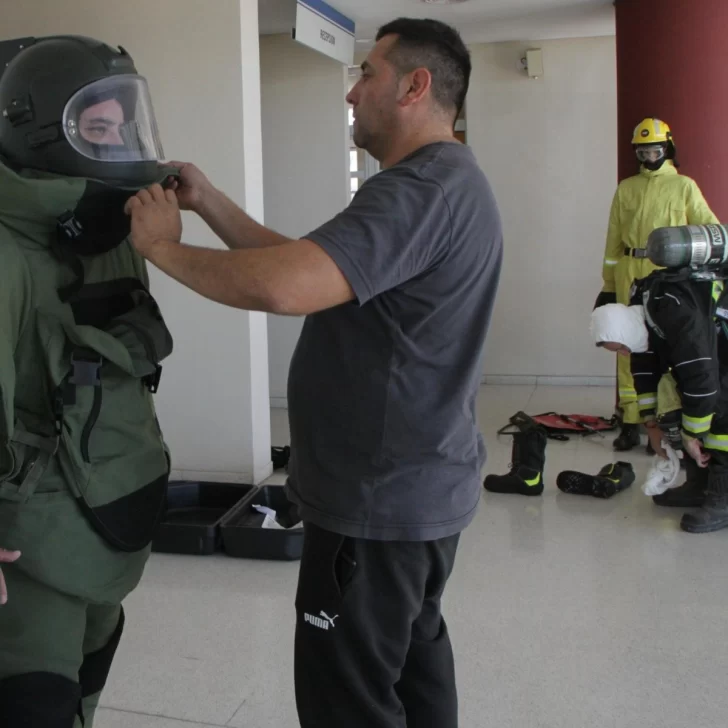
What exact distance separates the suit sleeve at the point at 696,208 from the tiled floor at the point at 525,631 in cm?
171

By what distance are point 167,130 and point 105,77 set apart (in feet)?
8.16

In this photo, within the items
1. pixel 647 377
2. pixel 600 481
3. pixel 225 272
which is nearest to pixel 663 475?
pixel 600 481

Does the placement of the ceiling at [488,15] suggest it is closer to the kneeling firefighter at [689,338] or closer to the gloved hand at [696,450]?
the kneeling firefighter at [689,338]

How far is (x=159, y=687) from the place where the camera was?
90.0 inches

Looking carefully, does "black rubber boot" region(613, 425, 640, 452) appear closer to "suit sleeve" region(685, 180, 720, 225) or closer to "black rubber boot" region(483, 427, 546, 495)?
"black rubber boot" region(483, 427, 546, 495)

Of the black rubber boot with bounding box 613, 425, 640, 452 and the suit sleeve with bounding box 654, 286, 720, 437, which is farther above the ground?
the suit sleeve with bounding box 654, 286, 720, 437

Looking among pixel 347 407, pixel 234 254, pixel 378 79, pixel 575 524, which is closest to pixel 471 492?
pixel 347 407

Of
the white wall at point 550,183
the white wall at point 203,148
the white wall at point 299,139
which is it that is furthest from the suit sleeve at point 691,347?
the white wall at point 550,183

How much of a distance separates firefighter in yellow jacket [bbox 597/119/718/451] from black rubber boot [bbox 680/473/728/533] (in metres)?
1.04

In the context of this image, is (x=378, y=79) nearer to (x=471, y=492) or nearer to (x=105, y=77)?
(x=105, y=77)

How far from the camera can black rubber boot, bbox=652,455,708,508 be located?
12.3ft

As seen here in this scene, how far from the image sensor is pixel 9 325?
1.28 metres

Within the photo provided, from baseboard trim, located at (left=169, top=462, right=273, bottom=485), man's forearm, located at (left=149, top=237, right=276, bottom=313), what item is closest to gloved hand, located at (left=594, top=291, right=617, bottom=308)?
baseboard trim, located at (left=169, top=462, right=273, bottom=485)

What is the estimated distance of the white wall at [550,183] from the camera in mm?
6352
